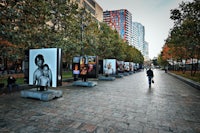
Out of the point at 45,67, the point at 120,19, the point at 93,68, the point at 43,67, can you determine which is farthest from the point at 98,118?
the point at 120,19

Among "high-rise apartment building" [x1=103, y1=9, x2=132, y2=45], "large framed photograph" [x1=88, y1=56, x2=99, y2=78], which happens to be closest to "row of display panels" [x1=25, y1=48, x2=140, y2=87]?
"large framed photograph" [x1=88, y1=56, x2=99, y2=78]

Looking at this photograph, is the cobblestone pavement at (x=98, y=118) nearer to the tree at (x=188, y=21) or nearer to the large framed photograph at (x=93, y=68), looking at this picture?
the large framed photograph at (x=93, y=68)

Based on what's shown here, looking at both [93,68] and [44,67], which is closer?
[44,67]

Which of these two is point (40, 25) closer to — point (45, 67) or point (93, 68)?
point (93, 68)

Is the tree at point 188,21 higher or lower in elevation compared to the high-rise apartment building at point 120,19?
lower

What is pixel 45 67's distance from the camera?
873cm

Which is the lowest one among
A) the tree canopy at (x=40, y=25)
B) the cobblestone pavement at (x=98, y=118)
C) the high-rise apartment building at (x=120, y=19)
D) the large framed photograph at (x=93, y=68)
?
the cobblestone pavement at (x=98, y=118)

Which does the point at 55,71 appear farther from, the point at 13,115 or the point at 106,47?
the point at 106,47

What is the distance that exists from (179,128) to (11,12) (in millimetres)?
10075

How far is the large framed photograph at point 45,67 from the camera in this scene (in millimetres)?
8391

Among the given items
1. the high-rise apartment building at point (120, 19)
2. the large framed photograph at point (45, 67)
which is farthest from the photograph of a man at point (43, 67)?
the high-rise apartment building at point (120, 19)

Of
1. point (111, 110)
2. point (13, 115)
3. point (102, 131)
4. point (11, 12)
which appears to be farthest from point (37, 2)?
point (102, 131)

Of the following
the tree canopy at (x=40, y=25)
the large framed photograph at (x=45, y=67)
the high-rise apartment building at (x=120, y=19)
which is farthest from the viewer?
the high-rise apartment building at (x=120, y=19)

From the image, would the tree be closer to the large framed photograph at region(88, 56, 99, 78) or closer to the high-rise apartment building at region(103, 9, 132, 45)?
the large framed photograph at region(88, 56, 99, 78)
